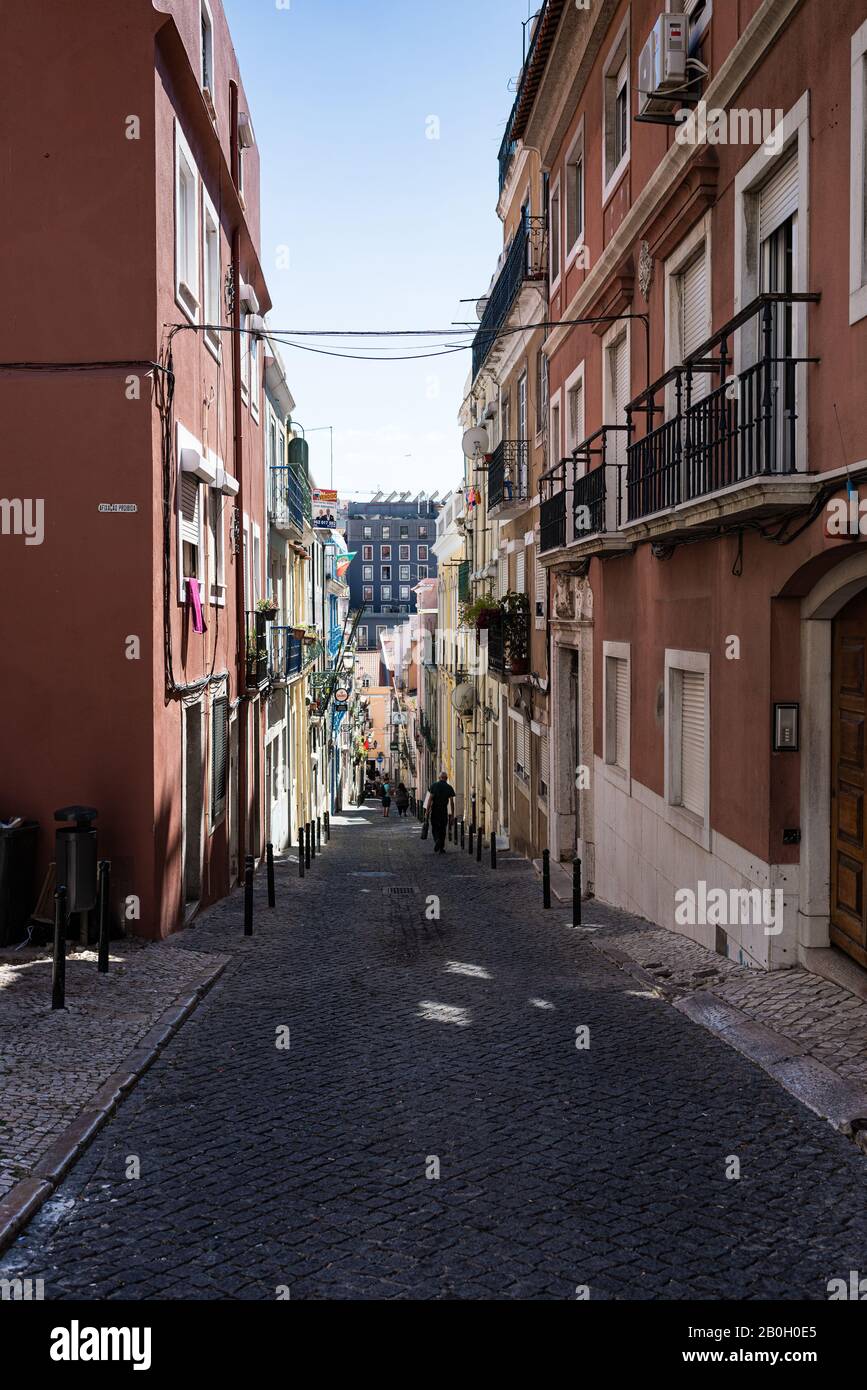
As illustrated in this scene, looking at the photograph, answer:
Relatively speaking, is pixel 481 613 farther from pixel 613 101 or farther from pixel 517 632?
pixel 613 101

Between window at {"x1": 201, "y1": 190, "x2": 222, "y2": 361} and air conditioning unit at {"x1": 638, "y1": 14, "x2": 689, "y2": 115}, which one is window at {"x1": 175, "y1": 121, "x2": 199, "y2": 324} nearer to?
window at {"x1": 201, "y1": 190, "x2": 222, "y2": 361}

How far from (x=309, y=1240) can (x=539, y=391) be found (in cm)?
1823

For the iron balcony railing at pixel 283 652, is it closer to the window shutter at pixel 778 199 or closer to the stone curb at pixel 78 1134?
the stone curb at pixel 78 1134

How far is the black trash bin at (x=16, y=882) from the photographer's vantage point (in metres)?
10.7

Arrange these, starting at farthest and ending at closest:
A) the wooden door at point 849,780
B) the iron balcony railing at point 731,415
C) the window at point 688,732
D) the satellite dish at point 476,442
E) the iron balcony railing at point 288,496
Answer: the satellite dish at point 476,442 < the iron balcony railing at point 288,496 < the window at point 688,732 < the wooden door at point 849,780 < the iron balcony railing at point 731,415

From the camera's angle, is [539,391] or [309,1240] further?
[539,391]

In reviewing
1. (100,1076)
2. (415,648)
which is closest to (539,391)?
(100,1076)

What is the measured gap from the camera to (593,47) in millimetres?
14961

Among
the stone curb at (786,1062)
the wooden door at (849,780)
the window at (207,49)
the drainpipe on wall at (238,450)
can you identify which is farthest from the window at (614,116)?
the stone curb at (786,1062)

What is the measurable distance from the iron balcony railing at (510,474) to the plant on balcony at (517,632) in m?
1.94

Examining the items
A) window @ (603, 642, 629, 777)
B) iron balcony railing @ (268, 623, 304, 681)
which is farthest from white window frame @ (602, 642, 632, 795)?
iron balcony railing @ (268, 623, 304, 681)

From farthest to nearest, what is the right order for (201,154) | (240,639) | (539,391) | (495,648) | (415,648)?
(415,648), (495,648), (539,391), (240,639), (201,154)

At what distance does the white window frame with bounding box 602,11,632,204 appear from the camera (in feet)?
44.6
